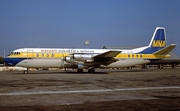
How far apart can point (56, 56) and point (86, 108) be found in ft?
74.3

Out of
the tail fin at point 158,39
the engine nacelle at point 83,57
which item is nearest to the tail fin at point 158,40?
the tail fin at point 158,39

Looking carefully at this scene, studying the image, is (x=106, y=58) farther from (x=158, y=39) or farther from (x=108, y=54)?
(x=158, y=39)

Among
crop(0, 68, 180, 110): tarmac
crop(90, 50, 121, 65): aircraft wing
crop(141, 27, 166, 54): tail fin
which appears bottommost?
crop(0, 68, 180, 110): tarmac

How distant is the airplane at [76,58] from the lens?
28.1m

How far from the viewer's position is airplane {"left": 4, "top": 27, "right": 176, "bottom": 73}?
28.1 m

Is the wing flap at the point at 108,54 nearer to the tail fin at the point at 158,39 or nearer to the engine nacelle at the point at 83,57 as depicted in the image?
the engine nacelle at the point at 83,57

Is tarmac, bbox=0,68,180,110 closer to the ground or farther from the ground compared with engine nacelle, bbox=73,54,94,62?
closer to the ground

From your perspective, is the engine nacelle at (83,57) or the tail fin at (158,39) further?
the tail fin at (158,39)

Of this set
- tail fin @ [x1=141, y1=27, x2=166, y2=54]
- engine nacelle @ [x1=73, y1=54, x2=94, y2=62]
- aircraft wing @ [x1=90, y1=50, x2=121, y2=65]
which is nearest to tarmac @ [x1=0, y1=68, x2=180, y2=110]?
engine nacelle @ [x1=73, y1=54, x2=94, y2=62]

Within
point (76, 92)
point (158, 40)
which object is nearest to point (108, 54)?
point (158, 40)

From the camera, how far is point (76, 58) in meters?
28.9

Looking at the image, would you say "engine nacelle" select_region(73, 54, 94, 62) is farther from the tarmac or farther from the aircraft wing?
the tarmac

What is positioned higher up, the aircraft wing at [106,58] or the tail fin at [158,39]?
the tail fin at [158,39]

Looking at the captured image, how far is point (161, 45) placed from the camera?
3512 cm
